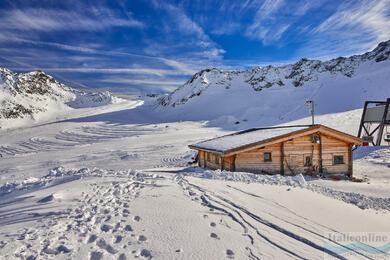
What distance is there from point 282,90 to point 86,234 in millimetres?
76864

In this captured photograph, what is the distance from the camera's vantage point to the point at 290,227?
463 cm

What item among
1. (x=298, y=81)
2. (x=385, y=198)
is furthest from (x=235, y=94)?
(x=385, y=198)

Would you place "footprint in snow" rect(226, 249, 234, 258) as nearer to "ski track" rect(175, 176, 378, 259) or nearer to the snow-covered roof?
"ski track" rect(175, 176, 378, 259)

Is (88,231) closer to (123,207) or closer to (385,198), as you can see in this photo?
(123,207)

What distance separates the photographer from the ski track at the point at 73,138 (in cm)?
3250

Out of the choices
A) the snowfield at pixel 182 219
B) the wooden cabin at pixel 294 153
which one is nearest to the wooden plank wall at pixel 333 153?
the wooden cabin at pixel 294 153

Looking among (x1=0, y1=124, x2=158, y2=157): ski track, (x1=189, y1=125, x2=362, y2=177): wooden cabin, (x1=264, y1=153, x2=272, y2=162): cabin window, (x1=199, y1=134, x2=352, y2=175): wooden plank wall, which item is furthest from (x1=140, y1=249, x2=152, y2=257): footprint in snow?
(x1=0, y1=124, x2=158, y2=157): ski track

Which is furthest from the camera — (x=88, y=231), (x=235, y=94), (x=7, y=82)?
(x=7, y=82)

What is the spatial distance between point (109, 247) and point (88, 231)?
79cm

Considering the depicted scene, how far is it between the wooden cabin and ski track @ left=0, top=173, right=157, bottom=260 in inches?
299

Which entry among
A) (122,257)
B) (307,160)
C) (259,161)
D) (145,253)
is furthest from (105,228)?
(307,160)

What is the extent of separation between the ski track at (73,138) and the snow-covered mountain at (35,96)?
41.0m

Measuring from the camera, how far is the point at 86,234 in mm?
3990

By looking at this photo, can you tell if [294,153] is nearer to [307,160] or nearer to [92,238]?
[307,160]
